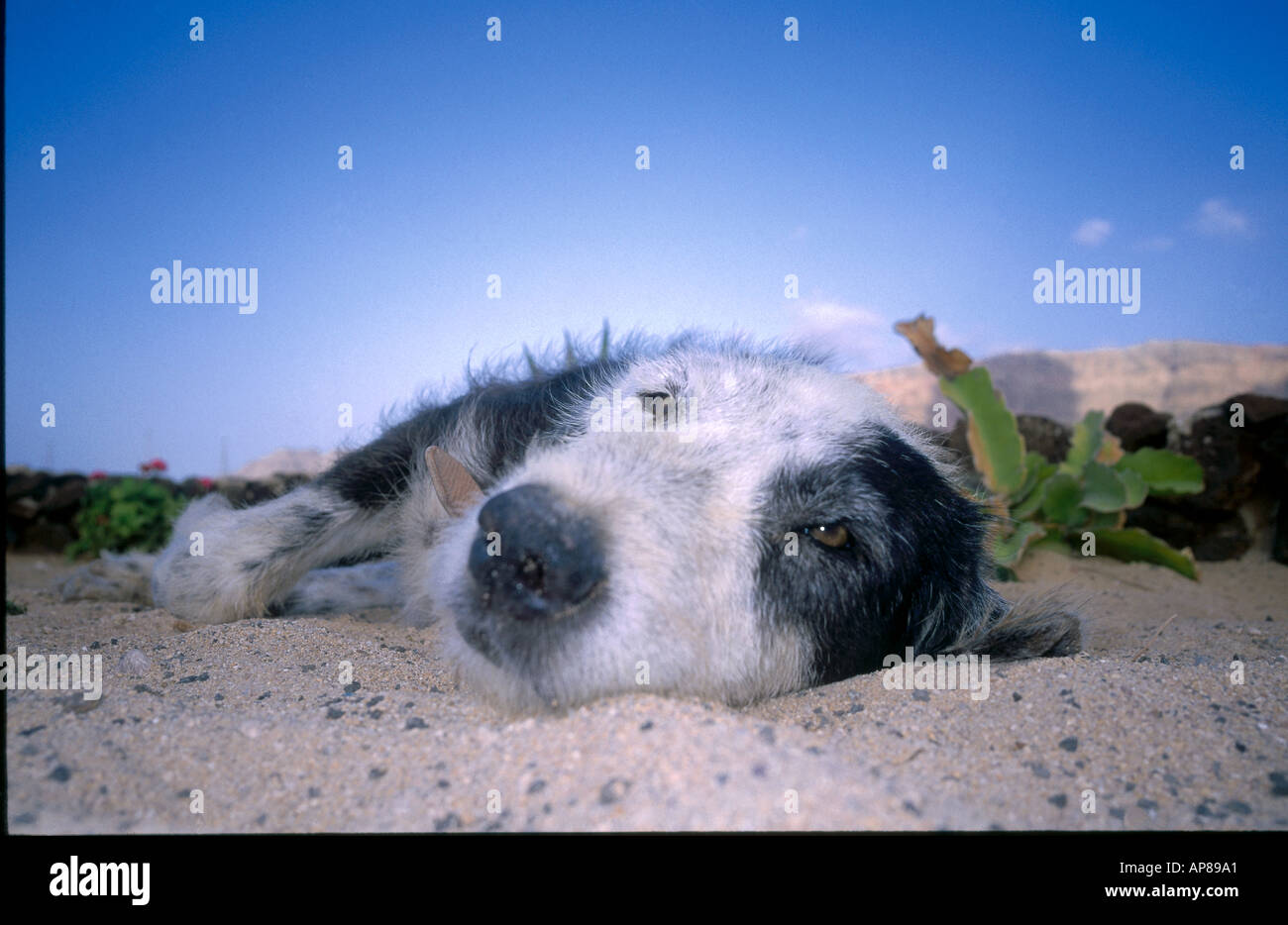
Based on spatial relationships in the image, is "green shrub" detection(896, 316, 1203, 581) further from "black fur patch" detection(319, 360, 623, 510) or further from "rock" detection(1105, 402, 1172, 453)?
"black fur patch" detection(319, 360, 623, 510)

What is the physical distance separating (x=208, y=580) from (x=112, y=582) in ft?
4.65

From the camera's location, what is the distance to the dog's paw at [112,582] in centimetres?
461

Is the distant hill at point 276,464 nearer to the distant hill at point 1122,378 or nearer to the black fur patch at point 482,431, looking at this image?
the black fur patch at point 482,431

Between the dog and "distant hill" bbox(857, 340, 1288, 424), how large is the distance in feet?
11.3

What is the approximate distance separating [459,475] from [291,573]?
1.62 meters

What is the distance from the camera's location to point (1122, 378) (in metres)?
8.86

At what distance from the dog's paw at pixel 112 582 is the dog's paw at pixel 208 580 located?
0.87m

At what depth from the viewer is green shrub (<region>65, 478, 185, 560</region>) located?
7.74 meters
